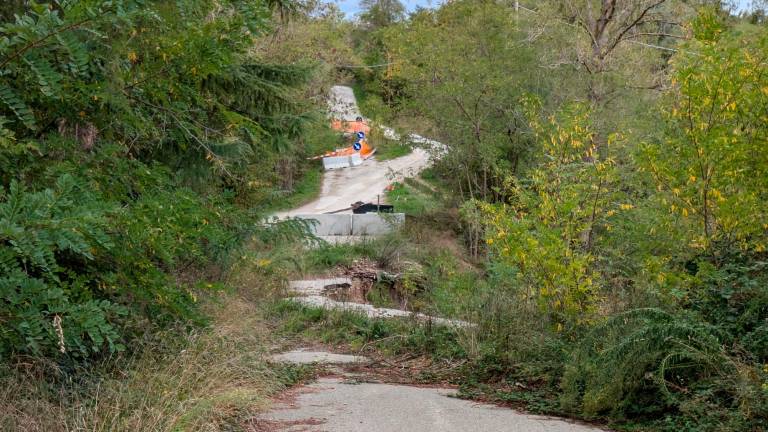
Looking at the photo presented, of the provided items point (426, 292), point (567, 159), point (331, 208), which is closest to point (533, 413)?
point (567, 159)

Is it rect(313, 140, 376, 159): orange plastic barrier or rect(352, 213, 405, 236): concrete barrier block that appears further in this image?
rect(313, 140, 376, 159): orange plastic barrier

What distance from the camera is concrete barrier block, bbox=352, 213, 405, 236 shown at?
2914 centimetres

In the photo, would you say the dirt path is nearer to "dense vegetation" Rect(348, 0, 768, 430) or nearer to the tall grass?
"dense vegetation" Rect(348, 0, 768, 430)

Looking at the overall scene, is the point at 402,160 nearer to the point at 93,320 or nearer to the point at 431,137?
the point at 431,137

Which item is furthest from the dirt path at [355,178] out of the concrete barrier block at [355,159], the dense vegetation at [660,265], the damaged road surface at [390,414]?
the damaged road surface at [390,414]

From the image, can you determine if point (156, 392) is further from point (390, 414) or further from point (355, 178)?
point (355, 178)

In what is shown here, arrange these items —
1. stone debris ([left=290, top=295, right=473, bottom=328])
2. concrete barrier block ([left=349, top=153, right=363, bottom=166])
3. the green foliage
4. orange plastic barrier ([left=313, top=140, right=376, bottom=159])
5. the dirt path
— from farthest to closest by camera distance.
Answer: orange plastic barrier ([left=313, top=140, right=376, bottom=159])
concrete barrier block ([left=349, top=153, right=363, bottom=166])
the dirt path
stone debris ([left=290, top=295, right=473, bottom=328])
the green foliage

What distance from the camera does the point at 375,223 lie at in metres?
30.0

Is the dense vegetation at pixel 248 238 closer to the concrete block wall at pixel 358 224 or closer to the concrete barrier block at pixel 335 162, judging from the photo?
the concrete block wall at pixel 358 224

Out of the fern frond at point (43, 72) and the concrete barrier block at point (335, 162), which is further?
the concrete barrier block at point (335, 162)

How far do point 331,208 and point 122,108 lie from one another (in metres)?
30.7

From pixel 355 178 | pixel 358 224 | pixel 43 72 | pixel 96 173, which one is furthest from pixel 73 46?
pixel 355 178

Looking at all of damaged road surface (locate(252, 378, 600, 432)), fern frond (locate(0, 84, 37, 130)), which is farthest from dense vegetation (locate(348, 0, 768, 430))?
fern frond (locate(0, 84, 37, 130))

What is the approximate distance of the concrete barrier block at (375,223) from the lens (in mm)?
29141
